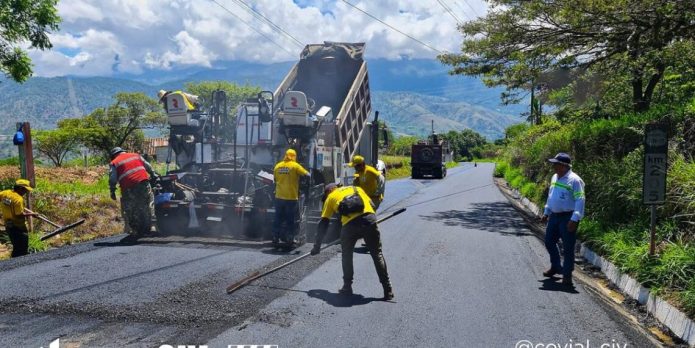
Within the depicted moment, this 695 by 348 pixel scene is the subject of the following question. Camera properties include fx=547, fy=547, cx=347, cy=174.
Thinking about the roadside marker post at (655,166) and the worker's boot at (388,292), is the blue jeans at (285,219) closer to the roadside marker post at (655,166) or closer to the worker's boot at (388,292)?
the worker's boot at (388,292)

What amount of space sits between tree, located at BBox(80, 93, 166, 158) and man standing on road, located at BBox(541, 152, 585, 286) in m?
37.4

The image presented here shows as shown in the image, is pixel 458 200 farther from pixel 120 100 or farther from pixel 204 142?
pixel 120 100

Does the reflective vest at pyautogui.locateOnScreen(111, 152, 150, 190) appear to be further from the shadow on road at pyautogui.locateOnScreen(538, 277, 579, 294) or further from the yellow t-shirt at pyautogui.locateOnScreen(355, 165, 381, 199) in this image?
the shadow on road at pyautogui.locateOnScreen(538, 277, 579, 294)

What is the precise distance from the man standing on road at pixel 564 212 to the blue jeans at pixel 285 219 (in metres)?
3.81

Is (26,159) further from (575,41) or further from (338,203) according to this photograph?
(575,41)

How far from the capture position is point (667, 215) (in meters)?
7.63

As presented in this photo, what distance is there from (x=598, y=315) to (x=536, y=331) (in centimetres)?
104

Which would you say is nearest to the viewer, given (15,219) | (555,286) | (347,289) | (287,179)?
(347,289)

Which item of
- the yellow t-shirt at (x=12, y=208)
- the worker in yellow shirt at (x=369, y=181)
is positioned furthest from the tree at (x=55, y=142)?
the worker in yellow shirt at (x=369, y=181)

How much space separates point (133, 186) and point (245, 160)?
2.17 m

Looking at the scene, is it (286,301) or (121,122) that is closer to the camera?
(286,301)

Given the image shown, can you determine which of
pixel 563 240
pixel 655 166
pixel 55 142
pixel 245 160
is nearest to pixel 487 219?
pixel 245 160

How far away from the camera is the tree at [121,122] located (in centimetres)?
4178

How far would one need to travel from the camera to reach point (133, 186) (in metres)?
9.41
